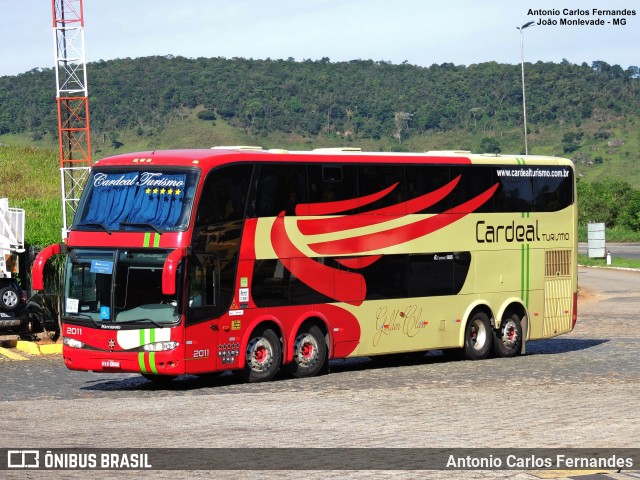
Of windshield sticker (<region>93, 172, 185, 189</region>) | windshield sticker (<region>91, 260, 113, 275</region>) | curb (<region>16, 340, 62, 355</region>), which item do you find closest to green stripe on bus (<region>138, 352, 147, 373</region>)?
windshield sticker (<region>91, 260, 113, 275</region>)

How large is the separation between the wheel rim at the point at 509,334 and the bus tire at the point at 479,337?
0.43 meters

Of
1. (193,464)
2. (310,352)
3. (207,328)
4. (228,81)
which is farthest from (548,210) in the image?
(228,81)

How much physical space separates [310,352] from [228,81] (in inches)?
6184

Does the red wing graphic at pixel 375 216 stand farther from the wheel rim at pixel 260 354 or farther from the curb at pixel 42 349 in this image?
the curb at pixel 42 349

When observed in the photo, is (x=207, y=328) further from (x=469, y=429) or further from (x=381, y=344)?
(x=469, y=429)

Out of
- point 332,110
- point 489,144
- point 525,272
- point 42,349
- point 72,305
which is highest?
point 332,110

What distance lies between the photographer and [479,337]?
25266 millimetres

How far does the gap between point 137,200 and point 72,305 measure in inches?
78.8

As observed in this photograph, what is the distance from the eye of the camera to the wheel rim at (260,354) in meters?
20.9

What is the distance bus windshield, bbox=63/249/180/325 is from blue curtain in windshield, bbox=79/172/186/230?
54 cm

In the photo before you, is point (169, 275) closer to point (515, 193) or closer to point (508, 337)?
point (508, 337)

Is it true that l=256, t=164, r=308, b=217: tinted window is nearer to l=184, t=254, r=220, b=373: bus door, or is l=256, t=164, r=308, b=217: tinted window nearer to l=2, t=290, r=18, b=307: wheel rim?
l=184, t=254, r=220, b=373: bus door

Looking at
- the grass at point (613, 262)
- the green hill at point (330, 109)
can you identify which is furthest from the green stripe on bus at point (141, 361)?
the green hill at point (330, 109)

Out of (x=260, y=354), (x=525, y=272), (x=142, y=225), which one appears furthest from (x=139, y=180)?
(x=525, y=272)
